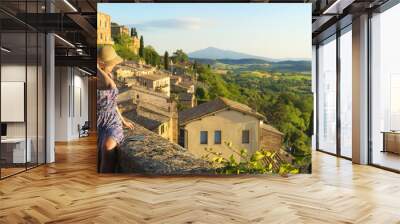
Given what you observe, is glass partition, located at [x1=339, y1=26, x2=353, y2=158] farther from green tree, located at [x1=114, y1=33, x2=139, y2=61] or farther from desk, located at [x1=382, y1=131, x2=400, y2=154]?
green tree, located at [x1=114, y1=33, x2=139, y2=61]

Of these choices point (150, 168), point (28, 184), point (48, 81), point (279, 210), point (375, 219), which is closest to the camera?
point (375, 219)


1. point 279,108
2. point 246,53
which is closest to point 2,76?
point 246,53

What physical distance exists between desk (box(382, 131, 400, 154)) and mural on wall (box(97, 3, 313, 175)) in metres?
1.73

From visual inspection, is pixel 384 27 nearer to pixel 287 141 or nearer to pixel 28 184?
pixel 287 141

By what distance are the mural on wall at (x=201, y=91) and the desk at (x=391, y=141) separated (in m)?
1.73

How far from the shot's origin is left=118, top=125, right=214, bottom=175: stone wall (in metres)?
7.16

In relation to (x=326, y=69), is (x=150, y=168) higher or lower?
lower

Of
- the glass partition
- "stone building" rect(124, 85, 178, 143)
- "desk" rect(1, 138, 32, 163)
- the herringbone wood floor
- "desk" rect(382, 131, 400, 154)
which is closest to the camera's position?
the herringbone wood floor

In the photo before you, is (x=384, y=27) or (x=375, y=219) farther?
(x=384, y=27)

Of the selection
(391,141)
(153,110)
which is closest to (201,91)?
(153,110)

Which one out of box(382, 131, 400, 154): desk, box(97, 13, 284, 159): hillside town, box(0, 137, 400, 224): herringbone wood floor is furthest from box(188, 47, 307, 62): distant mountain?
box(382, 131, 400, 154): desk

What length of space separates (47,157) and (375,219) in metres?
6.66

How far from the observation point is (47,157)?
8.85 meters

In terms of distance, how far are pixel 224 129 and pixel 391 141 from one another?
3166 mm
